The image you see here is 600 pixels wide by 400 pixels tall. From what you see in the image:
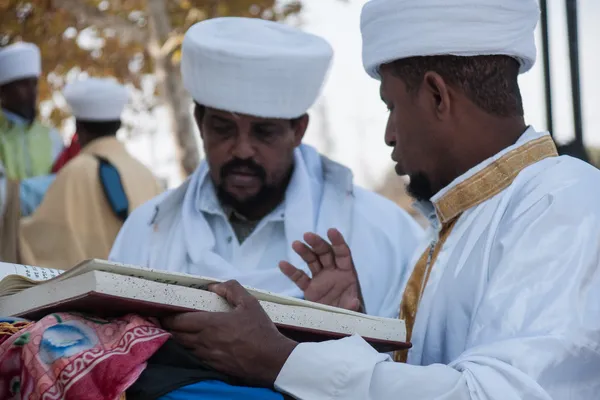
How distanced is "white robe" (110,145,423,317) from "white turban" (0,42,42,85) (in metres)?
4.22

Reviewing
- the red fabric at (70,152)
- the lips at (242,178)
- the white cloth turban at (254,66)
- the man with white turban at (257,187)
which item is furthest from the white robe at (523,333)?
the red fabric at (70,152)

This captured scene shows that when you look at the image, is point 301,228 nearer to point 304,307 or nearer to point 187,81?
point 187,81

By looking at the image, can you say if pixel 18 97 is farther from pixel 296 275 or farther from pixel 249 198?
pixel 296 275

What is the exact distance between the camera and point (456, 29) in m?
2.66

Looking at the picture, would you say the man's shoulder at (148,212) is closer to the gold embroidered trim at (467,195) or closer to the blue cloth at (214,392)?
the gold embroidered trim at (467,195)

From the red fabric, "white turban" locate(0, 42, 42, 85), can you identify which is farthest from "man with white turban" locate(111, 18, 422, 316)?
"white turban" locate(0, 42, 42, 85)

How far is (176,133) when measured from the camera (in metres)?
11.2

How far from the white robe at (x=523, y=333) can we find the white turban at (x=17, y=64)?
251 inches

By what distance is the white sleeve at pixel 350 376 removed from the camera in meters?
2.23

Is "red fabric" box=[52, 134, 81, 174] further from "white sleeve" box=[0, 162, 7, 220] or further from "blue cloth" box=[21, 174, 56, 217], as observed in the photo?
"white sleeve" box=[0, 162, 7, 220]

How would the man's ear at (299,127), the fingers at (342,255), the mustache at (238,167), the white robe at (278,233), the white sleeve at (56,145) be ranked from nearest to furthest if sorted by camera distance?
the fingers at (342,255), the white robe at (278,233), the mustache at (238,167), the man's ear at (299,127), the white sleeve at (56,145)

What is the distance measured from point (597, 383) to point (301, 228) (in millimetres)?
1912

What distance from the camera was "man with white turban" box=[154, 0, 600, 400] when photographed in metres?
2.22

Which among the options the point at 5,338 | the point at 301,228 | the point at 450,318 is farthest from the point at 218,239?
the point at 5,338
